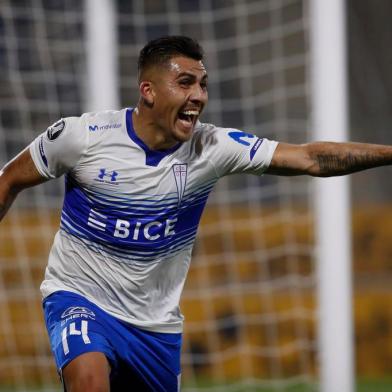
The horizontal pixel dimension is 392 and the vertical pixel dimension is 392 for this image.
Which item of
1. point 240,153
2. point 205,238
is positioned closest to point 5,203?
point 240,153

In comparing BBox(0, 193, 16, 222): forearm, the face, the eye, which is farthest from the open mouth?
BBox(0, 193, 16, 222): forearm

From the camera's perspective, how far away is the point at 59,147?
13.8 ft

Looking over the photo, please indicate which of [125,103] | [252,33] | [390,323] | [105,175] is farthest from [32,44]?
[105,175]

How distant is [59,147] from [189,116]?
0.55 metres

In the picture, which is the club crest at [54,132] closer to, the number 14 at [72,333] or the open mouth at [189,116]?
the open mouth at [189,116]

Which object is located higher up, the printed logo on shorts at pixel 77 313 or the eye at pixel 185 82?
the eye at pixel 185 82

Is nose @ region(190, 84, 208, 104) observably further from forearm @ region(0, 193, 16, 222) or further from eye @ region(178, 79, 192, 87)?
forearm @ region(0, 193, 16, 222)

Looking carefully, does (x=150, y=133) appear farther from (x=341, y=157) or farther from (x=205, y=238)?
(x=205, y=238)

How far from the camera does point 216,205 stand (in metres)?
9.47

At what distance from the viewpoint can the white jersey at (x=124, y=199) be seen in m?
4.27

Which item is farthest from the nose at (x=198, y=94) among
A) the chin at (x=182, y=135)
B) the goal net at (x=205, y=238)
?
the goal net at (x=205, y=238)

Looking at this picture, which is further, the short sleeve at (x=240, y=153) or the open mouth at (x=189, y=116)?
the short sleeve at (x=240, y=153)

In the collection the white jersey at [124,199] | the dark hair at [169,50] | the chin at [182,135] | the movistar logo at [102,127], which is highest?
the dark hair at [169,50]

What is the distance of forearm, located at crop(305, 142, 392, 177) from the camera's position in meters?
4.19
